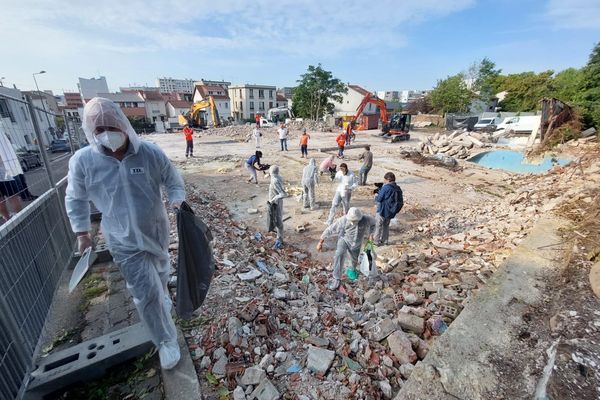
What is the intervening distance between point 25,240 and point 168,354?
175 centimetres

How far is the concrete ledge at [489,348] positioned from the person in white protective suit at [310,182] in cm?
442

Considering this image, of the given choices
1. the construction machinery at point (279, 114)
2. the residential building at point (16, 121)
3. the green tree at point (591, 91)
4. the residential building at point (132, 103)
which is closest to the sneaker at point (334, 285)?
the residential building at point (16, 121)

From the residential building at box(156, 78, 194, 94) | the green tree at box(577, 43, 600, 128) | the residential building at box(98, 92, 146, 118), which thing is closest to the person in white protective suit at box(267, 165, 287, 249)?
the green tree at box(577, 43, 600, 128)

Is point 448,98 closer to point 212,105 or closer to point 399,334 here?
point 212,105

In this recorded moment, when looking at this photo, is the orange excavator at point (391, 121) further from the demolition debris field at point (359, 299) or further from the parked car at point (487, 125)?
the demolition debris field at point (359, 299)

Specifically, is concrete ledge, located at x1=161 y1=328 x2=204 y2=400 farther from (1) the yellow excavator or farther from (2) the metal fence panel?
(1) the yellow excavator

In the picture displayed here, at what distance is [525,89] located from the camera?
35.0 meters

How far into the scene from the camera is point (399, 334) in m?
2.72

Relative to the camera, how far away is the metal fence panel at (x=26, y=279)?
178 centimetres

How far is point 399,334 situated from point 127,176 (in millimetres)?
2808

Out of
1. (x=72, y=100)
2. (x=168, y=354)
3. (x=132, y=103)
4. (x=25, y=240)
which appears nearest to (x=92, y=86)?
(x=132, y=103)

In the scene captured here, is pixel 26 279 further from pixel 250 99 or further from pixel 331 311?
pixel 250 99

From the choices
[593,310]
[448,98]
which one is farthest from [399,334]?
[448,98]

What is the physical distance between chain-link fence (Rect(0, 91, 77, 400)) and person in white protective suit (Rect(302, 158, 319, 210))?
188 inches
